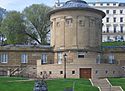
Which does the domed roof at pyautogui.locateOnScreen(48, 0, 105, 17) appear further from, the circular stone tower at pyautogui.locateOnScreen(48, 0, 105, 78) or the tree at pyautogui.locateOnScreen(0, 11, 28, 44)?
the tree at pyautogui.locateOnScreen(0, 11, 28, 44)

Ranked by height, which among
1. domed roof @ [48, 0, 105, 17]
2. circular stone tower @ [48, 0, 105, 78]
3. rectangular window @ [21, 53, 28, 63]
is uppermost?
domed roof @ [48, 0, 105, 17]

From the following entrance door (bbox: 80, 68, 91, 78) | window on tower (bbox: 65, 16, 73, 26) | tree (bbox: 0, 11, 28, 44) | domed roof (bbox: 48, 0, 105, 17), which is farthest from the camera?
tree (bbox: 0, 11, 28, 44)

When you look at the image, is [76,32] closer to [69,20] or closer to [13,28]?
[69,20]

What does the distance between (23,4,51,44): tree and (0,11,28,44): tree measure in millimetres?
2611

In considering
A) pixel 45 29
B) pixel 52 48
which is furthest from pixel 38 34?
pixel 52 48

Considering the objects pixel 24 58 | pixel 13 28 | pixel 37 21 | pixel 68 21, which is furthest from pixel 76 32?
pixel 37 21

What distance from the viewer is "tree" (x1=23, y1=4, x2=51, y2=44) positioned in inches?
3647

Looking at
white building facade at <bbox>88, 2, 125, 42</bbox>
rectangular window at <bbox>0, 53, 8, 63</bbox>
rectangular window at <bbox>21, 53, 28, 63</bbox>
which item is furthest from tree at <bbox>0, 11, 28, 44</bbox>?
white building facade at <bbox>88, 2, 125, 42</bbox>

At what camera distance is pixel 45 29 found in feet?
311

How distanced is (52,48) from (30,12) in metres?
27.8

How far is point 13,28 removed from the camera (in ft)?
296

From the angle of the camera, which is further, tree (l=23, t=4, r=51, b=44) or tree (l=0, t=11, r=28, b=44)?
tree (l=23, t=4, r=51, b=44)

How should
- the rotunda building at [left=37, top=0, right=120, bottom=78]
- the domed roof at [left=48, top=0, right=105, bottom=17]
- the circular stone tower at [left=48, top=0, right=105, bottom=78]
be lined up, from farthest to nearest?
the circular stone tower at [left=48, top=0, right=105, bottom=78]
the domed roof at [left=48, top=0, right=105, bottom=17]
the rotunda building at [left=37, top=0, right=120, bottom=78]

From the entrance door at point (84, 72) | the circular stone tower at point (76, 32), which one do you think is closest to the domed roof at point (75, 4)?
the circular stone tower at point (76, 32)
